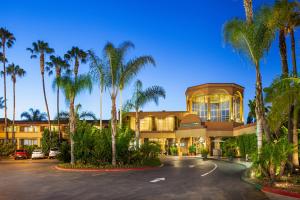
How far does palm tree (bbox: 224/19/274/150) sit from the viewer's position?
18.6 meters

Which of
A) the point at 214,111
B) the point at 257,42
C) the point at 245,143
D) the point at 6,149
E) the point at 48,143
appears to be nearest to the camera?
the point at 257,42

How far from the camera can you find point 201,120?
5738cm

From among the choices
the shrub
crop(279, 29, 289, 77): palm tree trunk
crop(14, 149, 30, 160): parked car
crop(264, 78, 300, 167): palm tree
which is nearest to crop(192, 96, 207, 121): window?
crop(14, 149, 30, 160): parked car

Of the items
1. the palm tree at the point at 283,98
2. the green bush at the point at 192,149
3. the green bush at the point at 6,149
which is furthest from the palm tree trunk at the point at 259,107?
the green bush at the point at 6,149

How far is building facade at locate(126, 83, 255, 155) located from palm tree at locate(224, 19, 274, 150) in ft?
105

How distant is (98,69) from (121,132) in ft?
17.3

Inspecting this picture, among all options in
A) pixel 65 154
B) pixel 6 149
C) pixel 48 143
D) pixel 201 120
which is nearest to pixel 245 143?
pixel 201 120

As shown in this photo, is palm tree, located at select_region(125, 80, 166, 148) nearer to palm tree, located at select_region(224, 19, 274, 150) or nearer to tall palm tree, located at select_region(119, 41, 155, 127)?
tall palm tree, located at select_region(119, 41, 155, 127)

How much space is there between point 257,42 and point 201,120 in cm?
3938

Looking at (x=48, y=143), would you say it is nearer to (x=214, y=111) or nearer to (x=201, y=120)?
(x=201, y=120)

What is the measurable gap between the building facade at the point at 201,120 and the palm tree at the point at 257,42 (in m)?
32.0

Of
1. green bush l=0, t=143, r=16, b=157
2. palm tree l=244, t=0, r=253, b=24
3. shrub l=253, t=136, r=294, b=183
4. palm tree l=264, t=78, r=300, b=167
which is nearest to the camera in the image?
shrub l=253, t=136, r=294, b=183

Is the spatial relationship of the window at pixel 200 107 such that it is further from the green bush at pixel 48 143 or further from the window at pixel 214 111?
the green bush at pixel 48 143

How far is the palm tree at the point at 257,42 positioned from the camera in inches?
731
